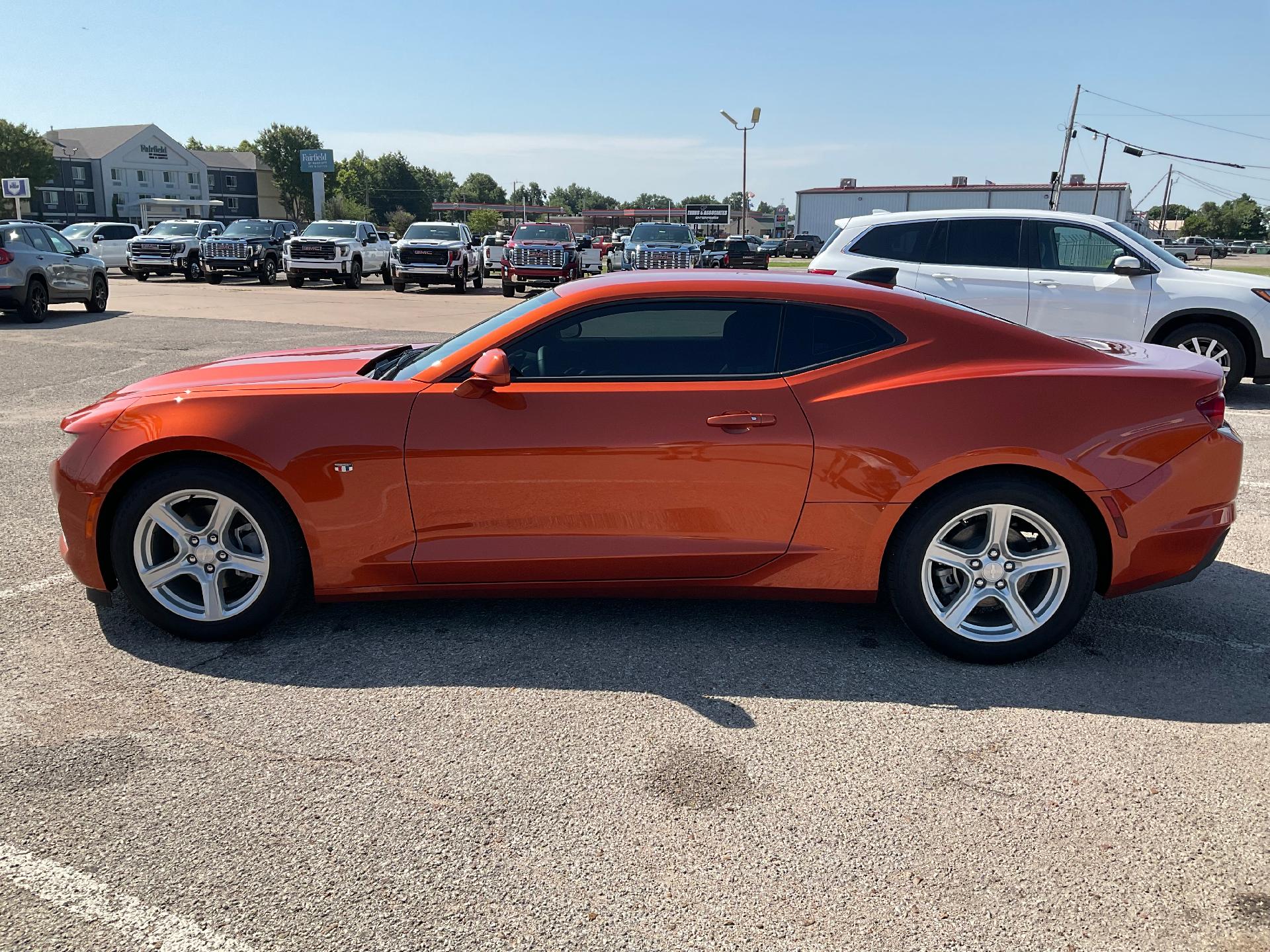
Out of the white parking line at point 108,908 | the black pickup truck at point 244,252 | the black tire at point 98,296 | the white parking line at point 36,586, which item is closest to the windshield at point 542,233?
the black pickup truck at point 244,252

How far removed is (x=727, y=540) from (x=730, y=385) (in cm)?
61

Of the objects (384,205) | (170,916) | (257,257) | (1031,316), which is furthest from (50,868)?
(384,205)

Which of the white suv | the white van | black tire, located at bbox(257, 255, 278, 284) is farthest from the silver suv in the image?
the white van

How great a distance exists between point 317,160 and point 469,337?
101 metres

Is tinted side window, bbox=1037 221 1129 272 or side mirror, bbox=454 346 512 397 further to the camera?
tinted side window, bbox=1037 221 1129 272

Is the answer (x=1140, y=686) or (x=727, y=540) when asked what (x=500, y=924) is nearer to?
(x=727, y=540)

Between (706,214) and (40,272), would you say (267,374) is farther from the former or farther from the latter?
(706,214)

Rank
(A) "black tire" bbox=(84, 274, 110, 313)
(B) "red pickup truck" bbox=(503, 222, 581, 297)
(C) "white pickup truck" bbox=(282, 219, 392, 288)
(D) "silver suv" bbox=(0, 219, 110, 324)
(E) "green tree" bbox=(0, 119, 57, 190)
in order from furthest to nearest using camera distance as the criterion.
A: (E) "green tree" bbox=(0, 119, 57, 190), (C) "white pickup truck" bbox=(282, 219, 392, 288), (B) "red pickup truck" bbox=(503, 222, 581, 297), (A) "black tire" bbox=(84, 274, 110, 313), (D) "silver suv" bbox=(0, 219, 110, 324)

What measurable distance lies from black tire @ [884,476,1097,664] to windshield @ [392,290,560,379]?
5.73ft

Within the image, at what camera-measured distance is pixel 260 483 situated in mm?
3879

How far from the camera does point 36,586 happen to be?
460cm

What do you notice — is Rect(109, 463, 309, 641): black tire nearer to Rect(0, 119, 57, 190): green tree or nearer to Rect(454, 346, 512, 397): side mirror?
Rect(454, 346, 512, 397): side mirror

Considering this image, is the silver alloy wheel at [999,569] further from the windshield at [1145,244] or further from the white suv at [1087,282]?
the windshield at [1145,244]

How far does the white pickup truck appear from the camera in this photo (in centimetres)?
2767
